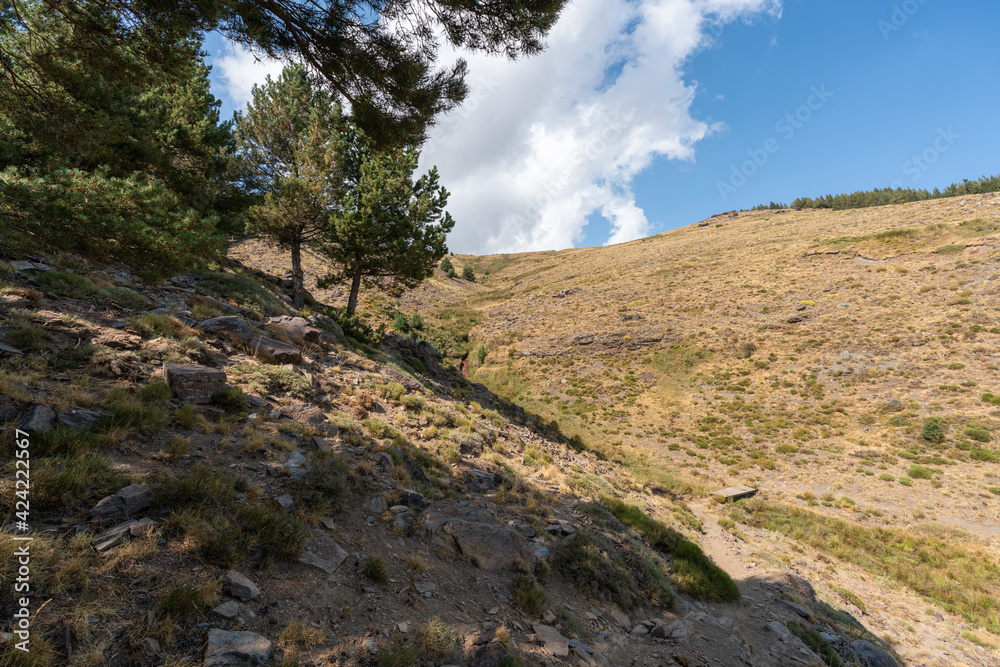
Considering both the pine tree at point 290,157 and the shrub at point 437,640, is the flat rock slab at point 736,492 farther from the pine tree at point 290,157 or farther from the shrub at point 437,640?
the pine tree at point 290,157

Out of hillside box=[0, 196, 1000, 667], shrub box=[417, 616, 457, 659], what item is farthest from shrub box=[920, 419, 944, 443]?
shrub box=[417, 616, 457, 659]

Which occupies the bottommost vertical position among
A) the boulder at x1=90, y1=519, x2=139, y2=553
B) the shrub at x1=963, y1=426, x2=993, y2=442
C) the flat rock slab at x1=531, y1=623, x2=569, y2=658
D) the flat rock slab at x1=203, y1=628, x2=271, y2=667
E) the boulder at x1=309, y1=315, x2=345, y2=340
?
the flat rock slab at x1=531, y1=623, x2=569, y2=658

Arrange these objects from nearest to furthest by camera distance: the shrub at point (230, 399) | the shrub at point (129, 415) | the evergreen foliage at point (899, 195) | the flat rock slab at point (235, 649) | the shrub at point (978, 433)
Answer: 1. the flat rock slab at point (235, 649)
2. the shrub at point (129, 415)
3. the shrub at point (230, 399)
4. the shrub at point (978, 433)
5. the evergreen foliage at point (899, 195)

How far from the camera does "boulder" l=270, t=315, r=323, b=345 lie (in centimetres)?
1394

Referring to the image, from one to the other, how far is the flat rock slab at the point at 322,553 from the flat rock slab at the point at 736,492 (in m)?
17.0

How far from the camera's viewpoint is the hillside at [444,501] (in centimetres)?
390

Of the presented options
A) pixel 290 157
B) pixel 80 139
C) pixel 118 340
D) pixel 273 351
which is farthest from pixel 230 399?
pixel 290 157

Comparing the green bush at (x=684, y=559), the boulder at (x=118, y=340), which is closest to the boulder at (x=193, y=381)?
the boulder at (x=118, y=340)

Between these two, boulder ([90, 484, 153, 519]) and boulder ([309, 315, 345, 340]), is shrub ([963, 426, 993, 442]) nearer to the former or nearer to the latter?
boulder ([90, 484, 153, 519])

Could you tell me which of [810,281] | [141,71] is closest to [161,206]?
[141,71]

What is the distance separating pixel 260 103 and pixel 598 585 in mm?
24141

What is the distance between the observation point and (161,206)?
6.88 meters

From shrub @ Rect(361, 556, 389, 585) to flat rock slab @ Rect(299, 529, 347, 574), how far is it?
341 millimetres

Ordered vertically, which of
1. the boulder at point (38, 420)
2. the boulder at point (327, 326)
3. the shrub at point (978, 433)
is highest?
the shrub at point (978, 433)
